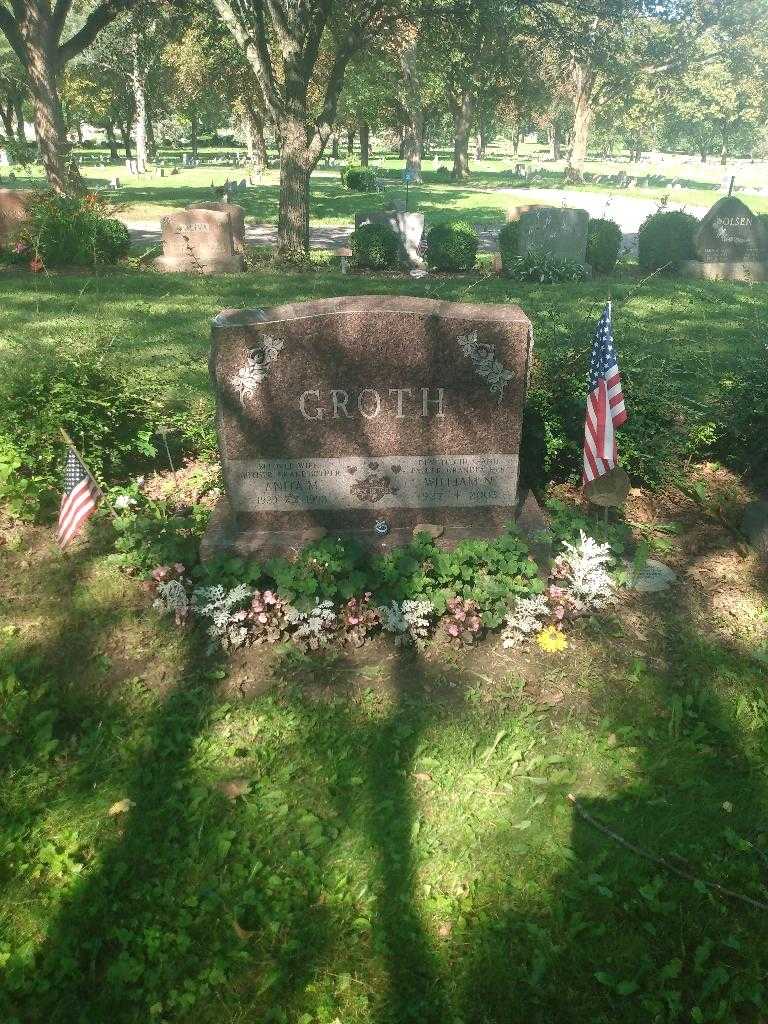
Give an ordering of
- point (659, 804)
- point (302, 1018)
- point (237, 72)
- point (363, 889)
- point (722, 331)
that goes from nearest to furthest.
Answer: point (302, 1018) < point (363, 889) < point (659, 804) < point (722, 331) < point (237, 72)

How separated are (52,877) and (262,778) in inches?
36.4

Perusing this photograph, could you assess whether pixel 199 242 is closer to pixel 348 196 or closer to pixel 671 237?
pixel 671 237

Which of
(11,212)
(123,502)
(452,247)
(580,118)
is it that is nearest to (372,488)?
(123,502)

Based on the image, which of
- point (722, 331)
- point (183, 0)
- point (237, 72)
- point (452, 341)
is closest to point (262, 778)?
point (452, 341)

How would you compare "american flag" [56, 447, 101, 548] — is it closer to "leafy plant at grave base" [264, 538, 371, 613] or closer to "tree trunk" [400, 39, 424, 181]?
"leafy plant at grave base" [264, 538, 371, 613]

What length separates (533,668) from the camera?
4098 millimetres

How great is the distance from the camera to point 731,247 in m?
14.6

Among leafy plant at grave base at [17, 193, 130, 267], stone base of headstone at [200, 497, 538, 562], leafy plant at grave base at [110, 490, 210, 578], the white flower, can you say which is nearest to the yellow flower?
stone base of headstone at [200, 497, 538, 562]

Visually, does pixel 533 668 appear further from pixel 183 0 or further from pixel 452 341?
pixel 183 0

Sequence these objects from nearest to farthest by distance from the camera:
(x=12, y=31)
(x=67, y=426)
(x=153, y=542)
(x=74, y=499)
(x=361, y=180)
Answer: (x=74, y=499)
(x=153, y=542)
(x=67, y=426)
(x=12, y=31)
(x=361, y=180)

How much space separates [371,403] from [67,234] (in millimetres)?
11623

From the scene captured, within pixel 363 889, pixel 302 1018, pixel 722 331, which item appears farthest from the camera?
pixel 722 331

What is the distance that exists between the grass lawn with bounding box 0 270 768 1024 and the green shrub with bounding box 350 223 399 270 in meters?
11.8

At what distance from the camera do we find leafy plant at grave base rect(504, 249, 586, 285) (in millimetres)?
14039
